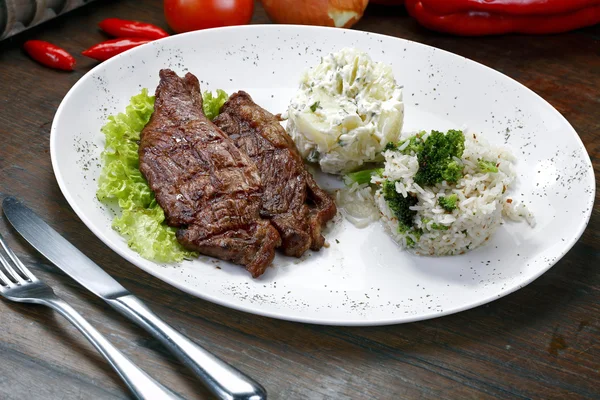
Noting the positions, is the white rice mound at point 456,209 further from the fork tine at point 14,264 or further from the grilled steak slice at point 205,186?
the fork tine at point 14,264

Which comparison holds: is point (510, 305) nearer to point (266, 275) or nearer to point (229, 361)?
point (266, 275)

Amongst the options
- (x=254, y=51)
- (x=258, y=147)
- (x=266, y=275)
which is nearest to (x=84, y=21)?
(x=254, y=51)

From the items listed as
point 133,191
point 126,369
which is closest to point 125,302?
point 126,369

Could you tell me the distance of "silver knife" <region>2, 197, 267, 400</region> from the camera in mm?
2807

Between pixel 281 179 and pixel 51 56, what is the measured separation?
8.65 feet

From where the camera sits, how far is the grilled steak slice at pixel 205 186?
138 inches

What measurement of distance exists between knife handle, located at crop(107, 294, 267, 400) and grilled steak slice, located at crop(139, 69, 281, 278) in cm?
56

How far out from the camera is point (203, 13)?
576 cm

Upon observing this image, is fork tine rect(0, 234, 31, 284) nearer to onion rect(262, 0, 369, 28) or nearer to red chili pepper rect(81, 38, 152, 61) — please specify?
red chili pepper rect(81, 38, 152, 61)

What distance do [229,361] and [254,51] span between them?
2.90 meters

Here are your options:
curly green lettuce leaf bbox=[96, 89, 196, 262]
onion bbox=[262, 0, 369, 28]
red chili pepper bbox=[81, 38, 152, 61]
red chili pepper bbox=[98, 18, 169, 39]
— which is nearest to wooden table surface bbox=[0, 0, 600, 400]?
curly green lettuce leaf bbox=[96, 89, 196, 262]

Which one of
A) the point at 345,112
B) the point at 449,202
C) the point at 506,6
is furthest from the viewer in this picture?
the point at 506,6

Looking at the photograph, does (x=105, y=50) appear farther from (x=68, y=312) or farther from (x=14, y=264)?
(x=68, y=312)

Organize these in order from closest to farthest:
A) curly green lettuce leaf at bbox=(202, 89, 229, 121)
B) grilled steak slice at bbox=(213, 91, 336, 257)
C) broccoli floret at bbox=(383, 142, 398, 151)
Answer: grilled steak slice at bbox=(213, 91, 336, 257) → broccoli floret at bbox=(383, 142, 398, 151) → curly green lettuce leaf at bbox=(202, 89, 229, 121)
